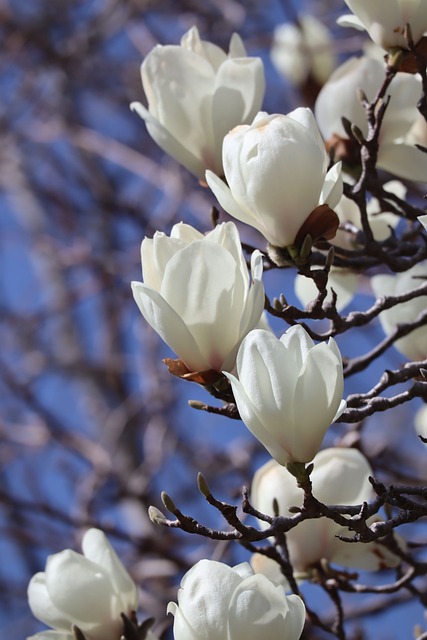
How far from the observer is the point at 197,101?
2.89ft

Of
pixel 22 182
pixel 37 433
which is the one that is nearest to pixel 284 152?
pixel 37 433

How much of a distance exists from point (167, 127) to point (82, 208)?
233cm

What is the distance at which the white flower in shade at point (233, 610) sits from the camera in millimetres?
648

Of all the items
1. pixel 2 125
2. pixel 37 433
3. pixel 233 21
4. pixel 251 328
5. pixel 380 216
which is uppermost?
pixel 251 328

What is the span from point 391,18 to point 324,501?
43 centimetres

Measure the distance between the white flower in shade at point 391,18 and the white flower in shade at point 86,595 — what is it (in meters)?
0.51

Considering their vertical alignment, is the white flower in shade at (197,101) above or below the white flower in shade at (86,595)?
above

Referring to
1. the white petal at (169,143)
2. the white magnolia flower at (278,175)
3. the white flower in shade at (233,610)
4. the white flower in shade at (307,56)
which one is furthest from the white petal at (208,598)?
the white flower in shade at (307,56)

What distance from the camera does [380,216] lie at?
102 cm

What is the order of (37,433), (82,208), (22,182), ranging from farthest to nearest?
(22,182), (82,208), (37,433)

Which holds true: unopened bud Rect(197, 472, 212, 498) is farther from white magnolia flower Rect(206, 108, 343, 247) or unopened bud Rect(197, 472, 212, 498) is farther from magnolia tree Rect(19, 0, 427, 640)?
white magnolia flower Rect(206, 108, 343, 247)

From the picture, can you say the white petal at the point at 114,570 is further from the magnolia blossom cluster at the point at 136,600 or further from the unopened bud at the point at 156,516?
the unopened bud at the point at 156,516

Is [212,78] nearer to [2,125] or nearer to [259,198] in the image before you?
[259,198]

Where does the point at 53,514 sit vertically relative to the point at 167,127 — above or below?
below
